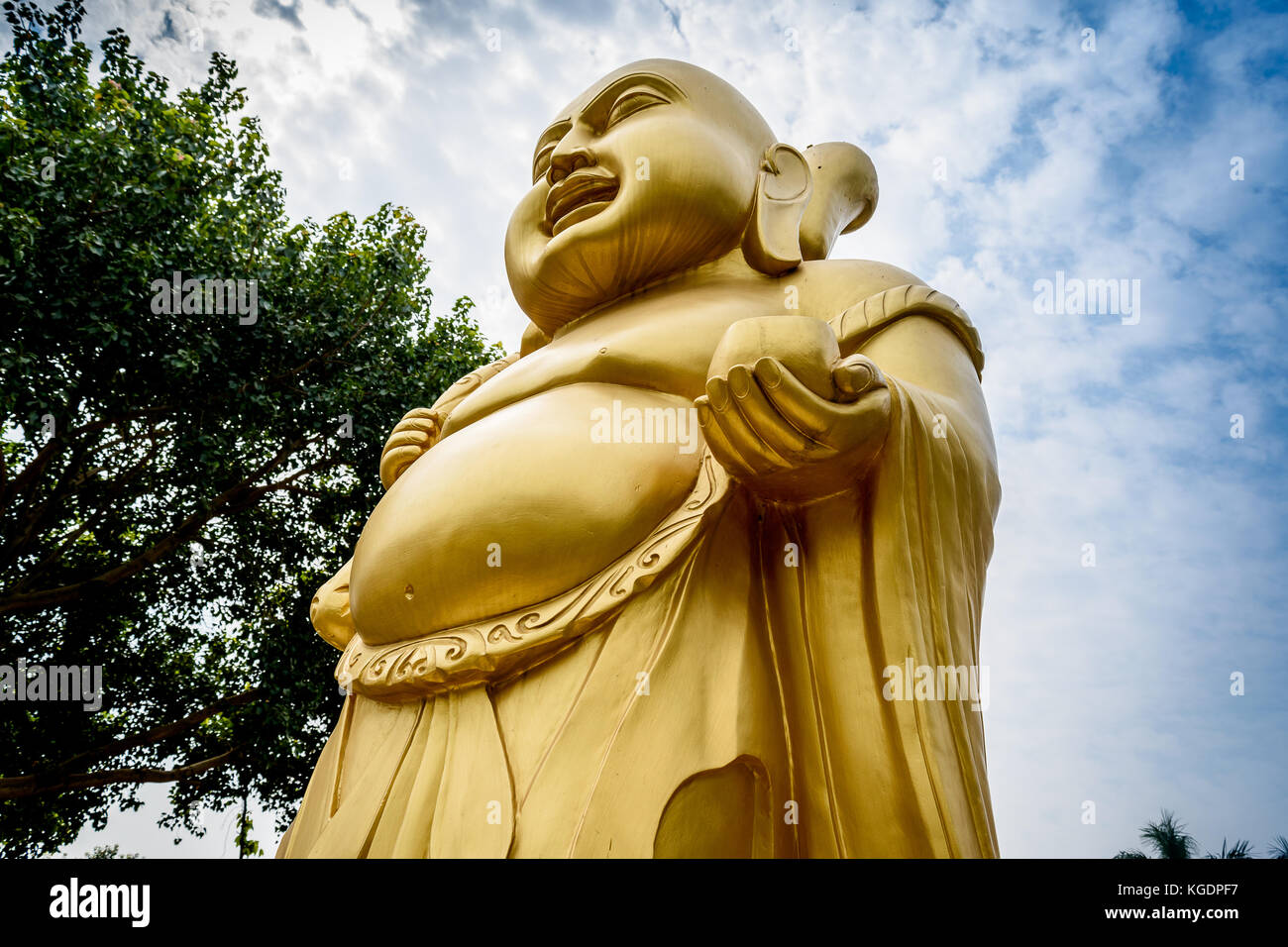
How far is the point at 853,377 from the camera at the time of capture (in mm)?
2152

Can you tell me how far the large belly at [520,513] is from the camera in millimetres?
2396

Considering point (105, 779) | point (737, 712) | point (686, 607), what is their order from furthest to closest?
point (105, 779)
point (686, 607)
point (737, 712)

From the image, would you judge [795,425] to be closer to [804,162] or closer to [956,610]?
[956,610]

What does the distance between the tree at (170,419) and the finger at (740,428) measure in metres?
5.29

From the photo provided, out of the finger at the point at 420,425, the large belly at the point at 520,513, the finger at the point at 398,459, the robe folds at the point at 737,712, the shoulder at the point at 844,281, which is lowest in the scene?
the robe folds at the point at 737,712

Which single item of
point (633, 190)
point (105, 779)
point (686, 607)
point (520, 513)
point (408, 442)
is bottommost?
point (105, 779)

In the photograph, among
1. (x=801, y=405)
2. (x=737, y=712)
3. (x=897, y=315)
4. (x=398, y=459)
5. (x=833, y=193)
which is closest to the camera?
(x=801, y=405)

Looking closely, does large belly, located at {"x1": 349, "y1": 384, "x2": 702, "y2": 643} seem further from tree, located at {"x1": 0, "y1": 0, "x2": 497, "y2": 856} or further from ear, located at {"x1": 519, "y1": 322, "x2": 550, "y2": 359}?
tree, located at {"x1": 0, "y1": 0, "x2": 497, "y2": 856}

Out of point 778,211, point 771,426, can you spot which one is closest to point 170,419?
point 778,211

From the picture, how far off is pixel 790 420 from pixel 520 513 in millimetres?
732


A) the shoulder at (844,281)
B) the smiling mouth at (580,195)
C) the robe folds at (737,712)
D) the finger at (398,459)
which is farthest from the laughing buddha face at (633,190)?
the robe folds at (737,712)

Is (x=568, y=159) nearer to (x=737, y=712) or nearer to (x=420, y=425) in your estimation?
(x=420, y=425)

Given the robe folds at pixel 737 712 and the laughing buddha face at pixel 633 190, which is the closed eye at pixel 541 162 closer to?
the laughing buddha face at pixel 633 190
